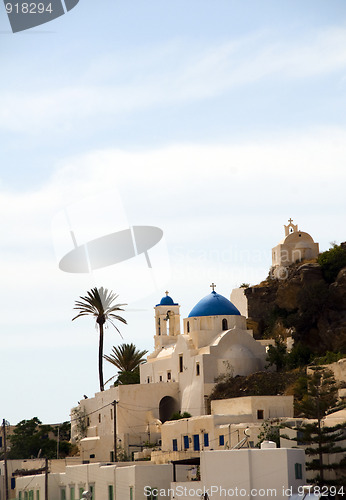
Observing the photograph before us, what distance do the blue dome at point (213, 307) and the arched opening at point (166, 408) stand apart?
5.76 metres

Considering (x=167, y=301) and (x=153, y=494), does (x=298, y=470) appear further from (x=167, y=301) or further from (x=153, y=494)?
(x=167, y=301)

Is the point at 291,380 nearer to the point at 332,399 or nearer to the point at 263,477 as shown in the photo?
the point at 332,399

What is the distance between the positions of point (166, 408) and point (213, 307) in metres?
7.49

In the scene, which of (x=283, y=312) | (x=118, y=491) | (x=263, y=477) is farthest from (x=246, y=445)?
(x=283, y=312)

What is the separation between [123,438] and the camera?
213 feet

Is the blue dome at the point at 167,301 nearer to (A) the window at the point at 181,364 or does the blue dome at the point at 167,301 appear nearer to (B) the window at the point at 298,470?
(A) the window at the point at 181,364

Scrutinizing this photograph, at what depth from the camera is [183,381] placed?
67750mm

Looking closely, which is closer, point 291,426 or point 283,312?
point 291,426

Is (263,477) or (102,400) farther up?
(102,400)

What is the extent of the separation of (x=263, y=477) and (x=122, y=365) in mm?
43736

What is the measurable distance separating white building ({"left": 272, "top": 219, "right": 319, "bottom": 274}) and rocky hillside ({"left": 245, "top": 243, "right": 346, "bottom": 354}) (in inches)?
66.6

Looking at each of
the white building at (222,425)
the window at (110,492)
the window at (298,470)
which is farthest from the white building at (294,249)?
the window at (298,470)

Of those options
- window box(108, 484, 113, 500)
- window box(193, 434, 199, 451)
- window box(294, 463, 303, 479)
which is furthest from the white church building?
window box(294, 463, 303, 479)

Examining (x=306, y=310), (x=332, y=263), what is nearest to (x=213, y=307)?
(x=306, y=310)
